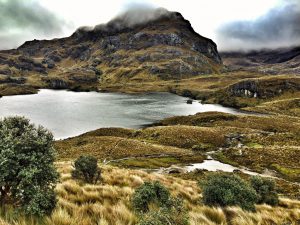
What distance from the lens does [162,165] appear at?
217 feet

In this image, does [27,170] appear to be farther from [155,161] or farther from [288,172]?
[288,172]

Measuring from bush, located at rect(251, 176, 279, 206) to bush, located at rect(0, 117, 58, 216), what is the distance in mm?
11416

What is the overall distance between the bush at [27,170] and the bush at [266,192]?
11416 mm

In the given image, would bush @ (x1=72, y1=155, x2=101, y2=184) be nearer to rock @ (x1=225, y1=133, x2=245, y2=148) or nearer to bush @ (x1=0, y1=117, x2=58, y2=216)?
bush @ (x1=0, y1=117, x2=58, y2=216)

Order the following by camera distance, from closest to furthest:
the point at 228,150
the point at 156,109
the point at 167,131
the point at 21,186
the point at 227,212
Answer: the point at 21,186 → the point at 227,212 → the point at 228,150 → the point at 167,131 → the point at 156,109

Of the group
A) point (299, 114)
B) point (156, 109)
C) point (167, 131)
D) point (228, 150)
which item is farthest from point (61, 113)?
point (299, 114)

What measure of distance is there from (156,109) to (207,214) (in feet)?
524

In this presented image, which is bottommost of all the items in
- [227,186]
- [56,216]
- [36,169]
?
[227,186]

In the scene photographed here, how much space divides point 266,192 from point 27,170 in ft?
48.7

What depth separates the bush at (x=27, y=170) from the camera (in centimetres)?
754

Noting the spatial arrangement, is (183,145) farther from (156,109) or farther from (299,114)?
(299,114)

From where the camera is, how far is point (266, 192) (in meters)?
18.5

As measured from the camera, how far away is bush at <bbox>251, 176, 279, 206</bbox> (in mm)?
17695

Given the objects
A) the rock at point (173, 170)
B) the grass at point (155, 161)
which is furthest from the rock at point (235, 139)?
the rock at point (173, 170)
